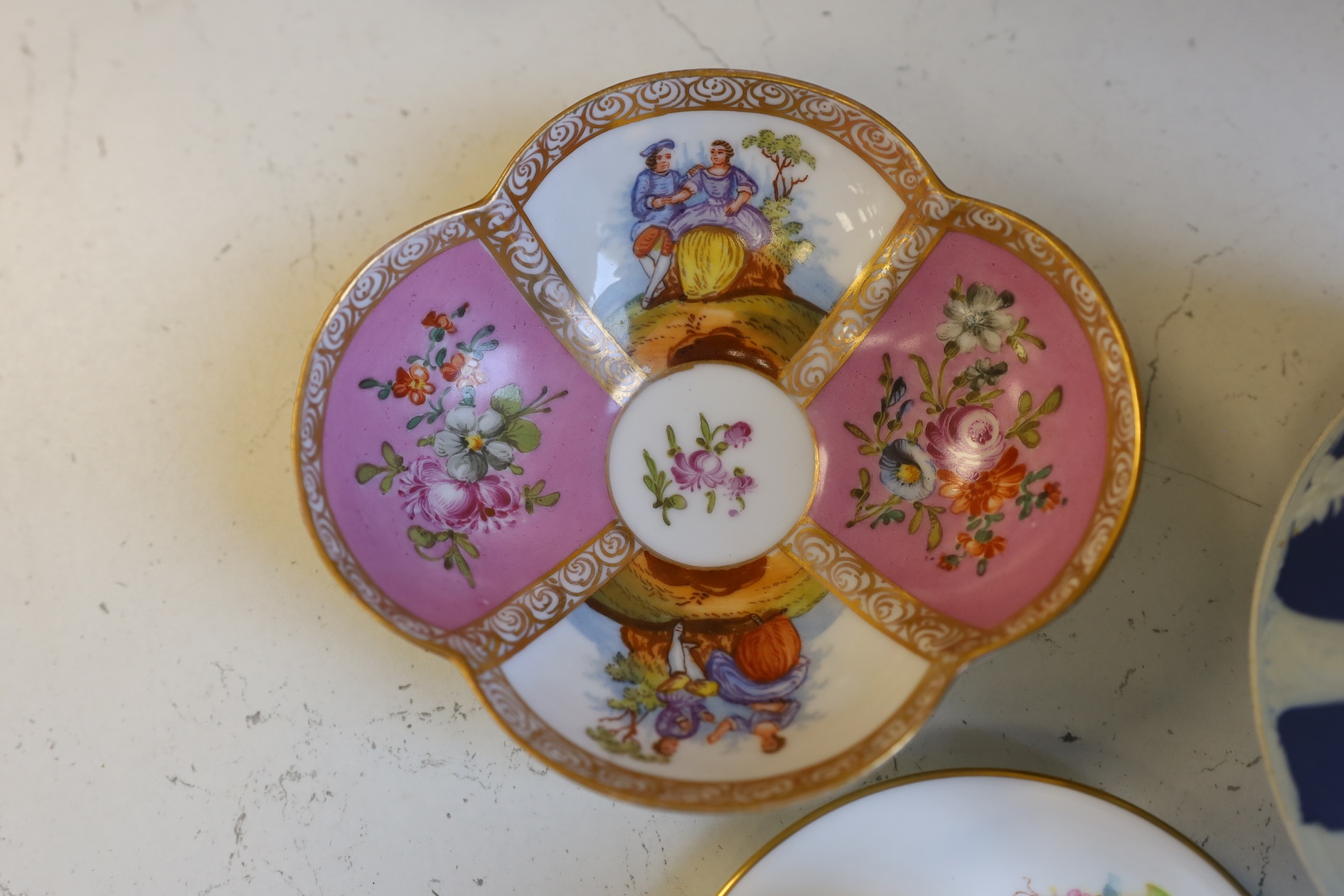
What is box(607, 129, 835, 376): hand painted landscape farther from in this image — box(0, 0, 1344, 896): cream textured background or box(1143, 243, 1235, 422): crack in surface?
box(1143, 243, 1235, 422): crack in surface

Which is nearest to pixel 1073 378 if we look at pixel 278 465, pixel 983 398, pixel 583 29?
pixel 983 398

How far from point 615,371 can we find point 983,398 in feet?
2.01

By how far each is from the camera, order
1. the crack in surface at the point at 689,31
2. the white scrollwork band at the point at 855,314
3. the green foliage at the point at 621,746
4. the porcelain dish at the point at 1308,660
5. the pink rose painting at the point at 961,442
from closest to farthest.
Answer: the porcelain dish at the point at 1308,660, the green foliage at the point at 621,746, the pink rose painting at the point at 961,442, the white scrollwork band at the point at 855,314, the crack in surface at the point at 689,31

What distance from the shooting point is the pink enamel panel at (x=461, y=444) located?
134cm

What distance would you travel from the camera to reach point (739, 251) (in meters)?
1.51

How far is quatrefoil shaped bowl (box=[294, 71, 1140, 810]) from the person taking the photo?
4.10 ft

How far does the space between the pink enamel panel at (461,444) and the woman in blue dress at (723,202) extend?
1.03ft

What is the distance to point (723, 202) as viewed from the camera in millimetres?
1497

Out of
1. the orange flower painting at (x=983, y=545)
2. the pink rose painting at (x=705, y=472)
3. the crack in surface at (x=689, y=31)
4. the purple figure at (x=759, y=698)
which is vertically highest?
the crack in surface at (x=689, y=31)

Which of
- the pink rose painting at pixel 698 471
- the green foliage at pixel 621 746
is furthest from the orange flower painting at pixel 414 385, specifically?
the green foliage at pixel 621 746

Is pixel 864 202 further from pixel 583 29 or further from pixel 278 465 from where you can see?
pixel 278 465

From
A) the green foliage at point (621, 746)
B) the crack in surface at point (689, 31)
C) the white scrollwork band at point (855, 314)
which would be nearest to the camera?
the green foliage at point (621, 746)

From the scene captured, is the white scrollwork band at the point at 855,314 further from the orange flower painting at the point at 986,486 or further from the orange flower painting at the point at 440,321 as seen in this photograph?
the orange flower painting at the point at 440,321

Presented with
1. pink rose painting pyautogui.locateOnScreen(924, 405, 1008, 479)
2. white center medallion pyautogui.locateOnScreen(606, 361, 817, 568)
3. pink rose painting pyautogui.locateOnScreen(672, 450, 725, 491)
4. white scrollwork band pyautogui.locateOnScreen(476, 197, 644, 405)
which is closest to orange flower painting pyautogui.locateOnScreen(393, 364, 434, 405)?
white scrollwork band pyautogui.locateOnScreen(476, 197, 644, 405)
